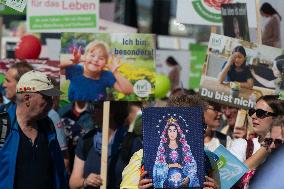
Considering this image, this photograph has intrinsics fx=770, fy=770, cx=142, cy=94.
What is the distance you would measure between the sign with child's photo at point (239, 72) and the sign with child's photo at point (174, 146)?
278cm

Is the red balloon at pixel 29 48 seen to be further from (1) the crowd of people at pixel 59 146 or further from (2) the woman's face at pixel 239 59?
(1) the crowd of people at pixel 59 146

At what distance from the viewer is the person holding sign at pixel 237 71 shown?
6.77 metres

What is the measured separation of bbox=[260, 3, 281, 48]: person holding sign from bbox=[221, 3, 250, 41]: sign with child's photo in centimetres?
44

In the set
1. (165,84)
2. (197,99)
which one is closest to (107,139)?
(197,99)

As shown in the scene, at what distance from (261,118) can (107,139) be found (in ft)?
4.27

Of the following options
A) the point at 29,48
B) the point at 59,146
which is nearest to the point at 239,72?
the point at 59,146

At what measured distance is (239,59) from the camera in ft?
22.3

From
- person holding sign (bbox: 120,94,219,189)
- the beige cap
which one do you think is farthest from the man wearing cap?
person holding sign (bbox: 120,94,219,189)

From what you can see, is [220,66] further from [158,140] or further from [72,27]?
[158,140]

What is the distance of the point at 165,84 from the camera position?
38.6 feet

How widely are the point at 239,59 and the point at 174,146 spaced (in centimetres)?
298

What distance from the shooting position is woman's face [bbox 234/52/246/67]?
6761 mm

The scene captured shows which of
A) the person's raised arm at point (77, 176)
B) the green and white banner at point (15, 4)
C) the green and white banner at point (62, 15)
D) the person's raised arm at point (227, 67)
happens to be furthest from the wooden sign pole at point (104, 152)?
the green and white banner at point (62, 15)

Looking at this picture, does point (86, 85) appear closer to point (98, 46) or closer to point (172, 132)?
point (98, 46)
